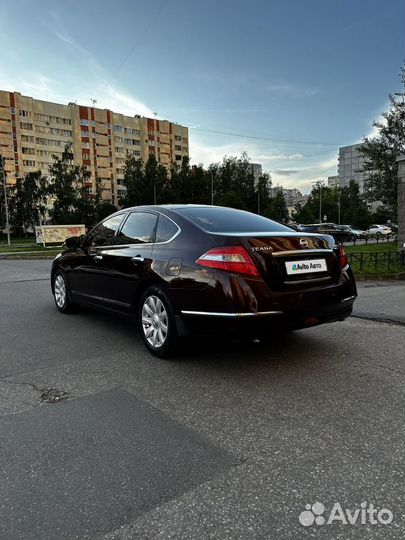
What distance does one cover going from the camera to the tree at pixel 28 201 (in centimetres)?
6819

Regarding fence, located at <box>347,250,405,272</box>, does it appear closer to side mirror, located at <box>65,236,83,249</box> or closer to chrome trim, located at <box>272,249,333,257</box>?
chrome trim, located at <box>272,249,333,257</box>

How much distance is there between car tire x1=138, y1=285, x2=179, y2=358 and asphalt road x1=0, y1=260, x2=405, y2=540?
0.16 m

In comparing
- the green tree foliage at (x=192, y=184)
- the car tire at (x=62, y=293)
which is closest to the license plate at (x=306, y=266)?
the car tire at (x=62, y=293)

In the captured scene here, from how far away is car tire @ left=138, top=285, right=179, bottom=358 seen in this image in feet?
13.6

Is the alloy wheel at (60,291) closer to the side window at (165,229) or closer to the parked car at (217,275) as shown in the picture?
the parked car at (217,275)

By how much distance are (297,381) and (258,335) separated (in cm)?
52

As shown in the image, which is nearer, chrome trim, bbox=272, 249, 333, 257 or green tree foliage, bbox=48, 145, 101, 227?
chrome trim, bbox=272, 249, 333, 257

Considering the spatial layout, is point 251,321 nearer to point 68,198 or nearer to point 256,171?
point 68,198

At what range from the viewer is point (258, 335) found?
12.1 ft

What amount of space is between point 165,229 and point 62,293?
291 cm

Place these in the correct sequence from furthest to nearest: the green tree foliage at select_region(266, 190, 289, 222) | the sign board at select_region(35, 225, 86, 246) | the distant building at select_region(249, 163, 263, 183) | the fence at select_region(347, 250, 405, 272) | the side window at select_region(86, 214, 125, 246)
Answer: the distant building at select_region(249, 163, 263, 183) < the green tree foliage at select_region(266, 190, 289, 222) < the sign board at select_region(35, 225, 86, 246) < the fence at select_region(347, 250, 405, 272) < the side window at select_region(86, 214, 125, 246)

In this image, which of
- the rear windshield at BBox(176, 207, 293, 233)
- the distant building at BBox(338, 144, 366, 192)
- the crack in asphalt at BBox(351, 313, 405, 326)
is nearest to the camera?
the rear windshield at BBox(176, 207, 293, 233)

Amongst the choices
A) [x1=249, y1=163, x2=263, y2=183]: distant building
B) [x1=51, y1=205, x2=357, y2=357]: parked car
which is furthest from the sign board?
[x1=249, y1=163, x2=263, y2=183]: distant building

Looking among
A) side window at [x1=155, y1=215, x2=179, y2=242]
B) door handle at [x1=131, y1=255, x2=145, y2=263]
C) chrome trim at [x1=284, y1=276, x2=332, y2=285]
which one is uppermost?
side window at [x1=155, y1=215, x2=179, y2=242]
